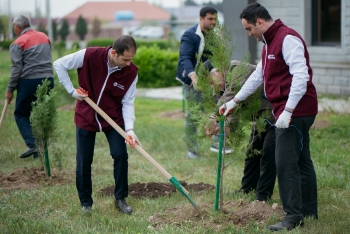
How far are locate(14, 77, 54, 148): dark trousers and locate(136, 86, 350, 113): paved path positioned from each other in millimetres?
5598

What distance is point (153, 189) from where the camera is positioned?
22.8 feet

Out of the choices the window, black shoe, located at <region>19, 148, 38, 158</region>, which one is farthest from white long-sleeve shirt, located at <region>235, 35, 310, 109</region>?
the window

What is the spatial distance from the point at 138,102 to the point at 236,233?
33.8ft

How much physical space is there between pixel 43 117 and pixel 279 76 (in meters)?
3.30

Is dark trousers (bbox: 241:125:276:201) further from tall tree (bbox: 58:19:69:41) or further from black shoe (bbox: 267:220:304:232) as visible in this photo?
tall tree (bbox: 58:19:69:41)

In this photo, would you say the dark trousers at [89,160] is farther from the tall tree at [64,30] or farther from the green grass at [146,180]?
the tall tree at [64,30]

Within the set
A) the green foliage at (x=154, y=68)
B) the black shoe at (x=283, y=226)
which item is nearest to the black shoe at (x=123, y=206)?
the black shoe at (x=283, y=226)

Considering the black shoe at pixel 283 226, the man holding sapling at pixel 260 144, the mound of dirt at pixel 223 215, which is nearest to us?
the black shoe at pixel 283 226

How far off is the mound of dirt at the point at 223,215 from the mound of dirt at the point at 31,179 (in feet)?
6.76

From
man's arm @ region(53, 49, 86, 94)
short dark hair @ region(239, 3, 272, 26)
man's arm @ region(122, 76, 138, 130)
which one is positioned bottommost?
man's arm @ region(122, 76, 138, 130)

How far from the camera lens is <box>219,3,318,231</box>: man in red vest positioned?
499 centimetres

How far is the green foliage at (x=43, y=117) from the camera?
24.0ft

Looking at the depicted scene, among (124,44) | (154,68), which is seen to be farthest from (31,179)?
(154,68)

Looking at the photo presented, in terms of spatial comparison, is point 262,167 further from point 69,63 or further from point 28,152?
point 28,152
